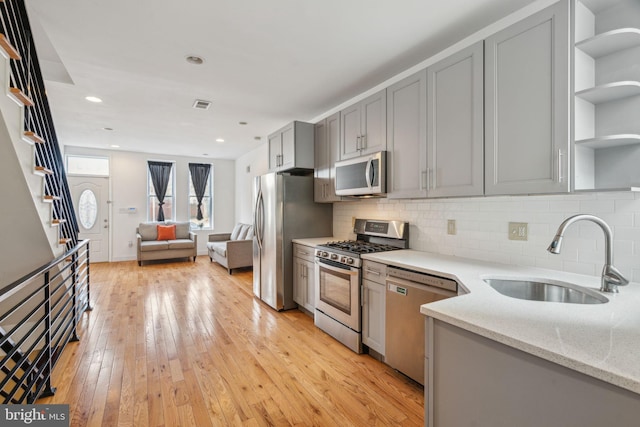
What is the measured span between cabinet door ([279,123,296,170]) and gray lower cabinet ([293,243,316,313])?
1.05 m

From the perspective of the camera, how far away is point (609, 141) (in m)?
1.50

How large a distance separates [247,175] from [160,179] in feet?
7.40

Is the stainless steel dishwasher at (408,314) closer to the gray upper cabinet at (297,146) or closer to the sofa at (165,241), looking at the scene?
the gray upper cabinet at (297,146)

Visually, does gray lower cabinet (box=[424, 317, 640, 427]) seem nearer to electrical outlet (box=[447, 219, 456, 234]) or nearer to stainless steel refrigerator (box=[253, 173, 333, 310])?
electrical outlet (box=[447, 219, 456, 234])

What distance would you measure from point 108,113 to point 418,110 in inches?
170

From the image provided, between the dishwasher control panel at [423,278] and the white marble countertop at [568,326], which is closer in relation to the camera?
the white marble countertop at [568,326]

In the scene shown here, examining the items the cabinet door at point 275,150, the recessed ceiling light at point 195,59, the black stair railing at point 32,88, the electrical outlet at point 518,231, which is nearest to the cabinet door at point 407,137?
the electrical outlet at point 518,231

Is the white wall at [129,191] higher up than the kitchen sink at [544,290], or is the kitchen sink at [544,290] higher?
the white wall at [129,191]

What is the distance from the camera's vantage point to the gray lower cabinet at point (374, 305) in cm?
238

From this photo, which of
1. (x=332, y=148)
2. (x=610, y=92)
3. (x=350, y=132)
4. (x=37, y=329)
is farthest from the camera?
(x=332, y=148)

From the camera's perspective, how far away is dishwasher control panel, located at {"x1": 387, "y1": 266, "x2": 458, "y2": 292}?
185 centimetres

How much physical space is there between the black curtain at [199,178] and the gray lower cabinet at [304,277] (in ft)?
17.0

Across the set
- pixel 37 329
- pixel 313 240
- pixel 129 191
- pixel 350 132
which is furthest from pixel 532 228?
pixel 129 191

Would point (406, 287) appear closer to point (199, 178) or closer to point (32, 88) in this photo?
point (32, 88)
